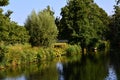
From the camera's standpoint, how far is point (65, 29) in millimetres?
92562

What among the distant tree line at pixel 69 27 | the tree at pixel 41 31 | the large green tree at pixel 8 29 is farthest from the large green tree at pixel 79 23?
the large green tree at pixel 8 29

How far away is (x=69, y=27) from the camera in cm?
8981

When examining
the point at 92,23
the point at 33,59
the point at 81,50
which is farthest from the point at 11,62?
the point at 92,23

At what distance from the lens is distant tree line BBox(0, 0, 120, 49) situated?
53031mm

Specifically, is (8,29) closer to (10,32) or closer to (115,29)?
(10,32)

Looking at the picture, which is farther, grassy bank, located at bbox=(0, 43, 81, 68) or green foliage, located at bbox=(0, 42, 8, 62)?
grassy bank, located at bbox=(0, 43, 81, 68)

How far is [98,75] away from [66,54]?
39.7 meters

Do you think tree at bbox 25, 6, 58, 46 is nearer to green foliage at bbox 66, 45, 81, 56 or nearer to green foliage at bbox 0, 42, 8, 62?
green foliage at bbox 66, 45, 81, 56

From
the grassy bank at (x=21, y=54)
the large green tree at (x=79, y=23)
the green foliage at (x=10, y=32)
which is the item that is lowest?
the grassy bank at (x=21, y=54)

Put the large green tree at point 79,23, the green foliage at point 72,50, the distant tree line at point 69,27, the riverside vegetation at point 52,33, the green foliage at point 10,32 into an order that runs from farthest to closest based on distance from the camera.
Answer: the large green tree at point 79,23 → the green foliage at point 72,50 → the distant tree line at point 69,27 → the riverside vegetation at point 52,33 → the green foliage at point 10,32

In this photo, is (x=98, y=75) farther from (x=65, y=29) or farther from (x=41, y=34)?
(x=65, y=29)

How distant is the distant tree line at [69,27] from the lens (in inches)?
2088

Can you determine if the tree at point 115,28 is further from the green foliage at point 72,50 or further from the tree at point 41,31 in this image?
the tree at point 41,31

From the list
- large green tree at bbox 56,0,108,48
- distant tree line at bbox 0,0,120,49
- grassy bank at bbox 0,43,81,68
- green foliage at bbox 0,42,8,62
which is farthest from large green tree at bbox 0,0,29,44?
large green tree at bbox 56,0,108,48
